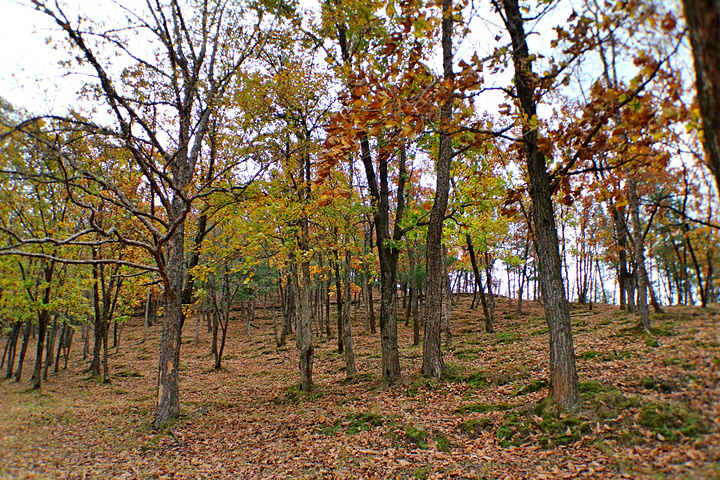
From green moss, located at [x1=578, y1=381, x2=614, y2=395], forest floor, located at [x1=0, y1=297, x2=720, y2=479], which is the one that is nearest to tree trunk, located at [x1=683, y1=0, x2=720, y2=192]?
forest floor, located at [x1=0, y1=297, x2=720, y2=479]

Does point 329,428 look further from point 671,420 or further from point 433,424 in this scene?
point 671,420

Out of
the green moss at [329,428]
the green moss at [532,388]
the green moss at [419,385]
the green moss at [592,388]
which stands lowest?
the green moss at [329,428]

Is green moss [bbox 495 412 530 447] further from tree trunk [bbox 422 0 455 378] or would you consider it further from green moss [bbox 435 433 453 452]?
tree trunk [bbox 422 0 455 378]

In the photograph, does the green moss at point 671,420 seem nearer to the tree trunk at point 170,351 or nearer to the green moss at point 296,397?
the green moss at point 296,397

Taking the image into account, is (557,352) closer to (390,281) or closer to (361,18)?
(390,281)

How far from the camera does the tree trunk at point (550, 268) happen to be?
16.4ft

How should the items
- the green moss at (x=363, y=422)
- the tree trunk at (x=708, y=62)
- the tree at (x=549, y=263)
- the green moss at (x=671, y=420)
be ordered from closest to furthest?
the tree trunk at (x=708, y=62)
the green moss at (x=671, y=420)
the tree at (x=549, y=263)
the green moss at (x=363, y=422)

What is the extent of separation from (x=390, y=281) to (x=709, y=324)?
6777 millimetres

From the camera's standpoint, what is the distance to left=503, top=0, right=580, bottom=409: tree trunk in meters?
5.01

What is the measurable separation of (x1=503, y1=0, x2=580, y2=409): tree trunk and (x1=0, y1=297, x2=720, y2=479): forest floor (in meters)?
0.38

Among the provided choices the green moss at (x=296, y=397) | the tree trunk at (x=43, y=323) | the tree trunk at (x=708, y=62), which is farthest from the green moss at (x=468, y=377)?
the tree trunk at (x=43, y=323)

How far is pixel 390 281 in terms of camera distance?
30.0 ft

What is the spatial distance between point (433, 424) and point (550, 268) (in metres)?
3.50

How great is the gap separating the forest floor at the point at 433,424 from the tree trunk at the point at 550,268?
0.38 m
